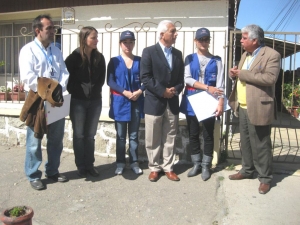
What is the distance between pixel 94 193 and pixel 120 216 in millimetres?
623

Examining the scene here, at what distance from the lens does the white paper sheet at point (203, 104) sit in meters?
3.98

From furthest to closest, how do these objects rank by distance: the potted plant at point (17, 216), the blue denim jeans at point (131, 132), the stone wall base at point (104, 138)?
1. the stone wall base at point (104, 138)
2. the blue denim jeans at point (131, 132)
3. the potted plant at point (17, 216)

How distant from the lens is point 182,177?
430 centimetres

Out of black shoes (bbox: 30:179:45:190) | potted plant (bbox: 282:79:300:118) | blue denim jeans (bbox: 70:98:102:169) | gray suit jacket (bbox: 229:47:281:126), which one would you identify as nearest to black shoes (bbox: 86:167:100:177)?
blue denim jeans (bbox: 70:98:102:169)

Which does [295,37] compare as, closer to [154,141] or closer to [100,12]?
[154,141]

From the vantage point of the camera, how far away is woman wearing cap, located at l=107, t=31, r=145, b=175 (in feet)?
13.6

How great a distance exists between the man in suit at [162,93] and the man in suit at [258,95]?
73 cm

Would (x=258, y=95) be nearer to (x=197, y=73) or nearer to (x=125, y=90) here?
(x=197, y=73)

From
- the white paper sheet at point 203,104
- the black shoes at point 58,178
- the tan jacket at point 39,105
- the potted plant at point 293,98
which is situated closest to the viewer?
the tan jacket at point 39,105

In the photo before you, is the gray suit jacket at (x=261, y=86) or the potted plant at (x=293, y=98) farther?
the potted plant at (x=293, y=98)

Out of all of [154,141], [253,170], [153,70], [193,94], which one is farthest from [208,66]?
[253,170]

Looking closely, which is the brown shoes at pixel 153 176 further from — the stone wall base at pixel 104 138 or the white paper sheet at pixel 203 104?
the white paper sheet at pixel 203 104

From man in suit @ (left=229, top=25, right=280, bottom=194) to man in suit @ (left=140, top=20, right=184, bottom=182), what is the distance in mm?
728

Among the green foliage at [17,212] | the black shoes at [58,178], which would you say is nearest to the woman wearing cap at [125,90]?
the black shoes at [58,178]
